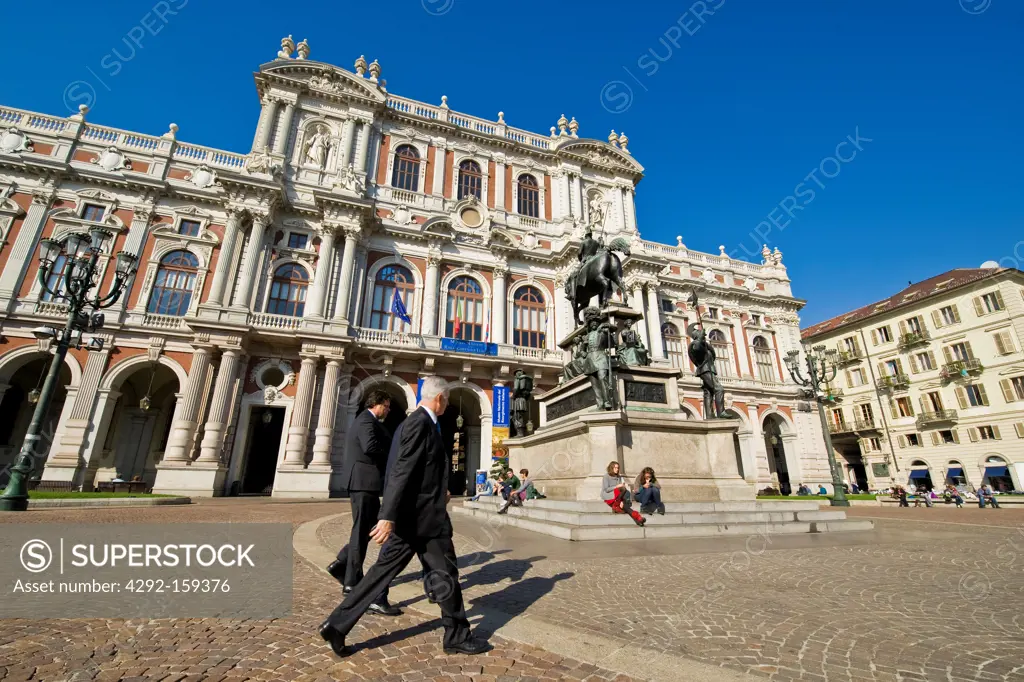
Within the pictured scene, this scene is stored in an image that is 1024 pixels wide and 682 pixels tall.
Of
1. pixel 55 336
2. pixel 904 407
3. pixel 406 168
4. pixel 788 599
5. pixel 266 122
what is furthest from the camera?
pixel 904 407

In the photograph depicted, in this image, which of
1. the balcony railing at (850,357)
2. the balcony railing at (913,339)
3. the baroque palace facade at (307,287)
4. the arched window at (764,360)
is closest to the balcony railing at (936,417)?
the balcony railing at (913,339)

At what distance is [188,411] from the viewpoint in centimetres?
1619

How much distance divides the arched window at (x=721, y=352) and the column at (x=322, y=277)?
72.4 feet

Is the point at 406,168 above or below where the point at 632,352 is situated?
above

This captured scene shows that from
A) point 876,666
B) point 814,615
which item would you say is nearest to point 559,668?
point 876,666

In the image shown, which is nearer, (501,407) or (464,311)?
(501,407)

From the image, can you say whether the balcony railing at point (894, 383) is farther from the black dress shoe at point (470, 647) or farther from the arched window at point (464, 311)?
the black dress shoe at point (470, 647)

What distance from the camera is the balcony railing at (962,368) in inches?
1030

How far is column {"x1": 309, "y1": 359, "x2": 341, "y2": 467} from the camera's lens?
55.5 feet

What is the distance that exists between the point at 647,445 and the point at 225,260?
61.2 feet

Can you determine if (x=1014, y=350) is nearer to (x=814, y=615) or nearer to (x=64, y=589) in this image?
(x=814, y=615)

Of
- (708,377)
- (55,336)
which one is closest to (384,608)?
(708,377)

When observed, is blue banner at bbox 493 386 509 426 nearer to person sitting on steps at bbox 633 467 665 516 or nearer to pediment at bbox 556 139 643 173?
person sitting on steps at bbox 633 467 665 516

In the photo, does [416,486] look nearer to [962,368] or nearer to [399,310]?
[399,310]
